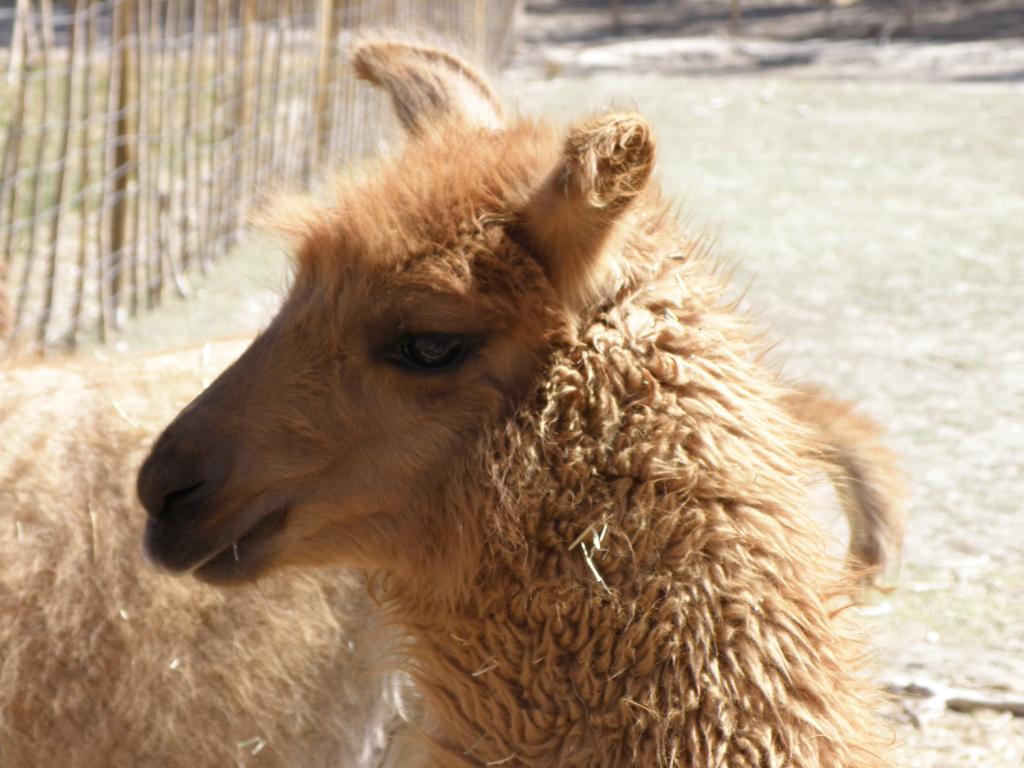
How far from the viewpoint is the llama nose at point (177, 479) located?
2035mm

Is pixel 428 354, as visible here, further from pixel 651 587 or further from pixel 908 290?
pixel 908 290

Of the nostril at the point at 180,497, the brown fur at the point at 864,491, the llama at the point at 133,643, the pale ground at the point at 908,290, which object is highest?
the nostril at the point at 180,497

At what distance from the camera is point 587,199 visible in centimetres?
191

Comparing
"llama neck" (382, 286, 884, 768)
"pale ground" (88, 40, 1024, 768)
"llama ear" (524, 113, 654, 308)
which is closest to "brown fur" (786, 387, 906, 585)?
"pale ground" (88, 40, 1024, 768)

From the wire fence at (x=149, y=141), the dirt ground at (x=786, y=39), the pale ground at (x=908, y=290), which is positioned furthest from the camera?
the dirt ground at (x=786, y=39)

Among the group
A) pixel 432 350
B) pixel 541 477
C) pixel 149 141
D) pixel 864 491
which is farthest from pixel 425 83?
pixel 149 141

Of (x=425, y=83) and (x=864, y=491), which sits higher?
(x=425, y=83)

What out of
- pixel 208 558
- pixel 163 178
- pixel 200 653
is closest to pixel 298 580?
pixel 200 653

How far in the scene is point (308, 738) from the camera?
8.61 ft

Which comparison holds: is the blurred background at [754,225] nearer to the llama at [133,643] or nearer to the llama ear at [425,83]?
the llama ear at [425,83]

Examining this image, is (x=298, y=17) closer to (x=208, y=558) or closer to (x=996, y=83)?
(x=208, y=558)

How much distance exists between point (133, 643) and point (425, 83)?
4.06 feet

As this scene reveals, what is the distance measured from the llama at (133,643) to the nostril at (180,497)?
21.2 inches

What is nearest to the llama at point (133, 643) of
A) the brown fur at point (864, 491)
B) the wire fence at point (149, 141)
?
the brown fur at point (864, 491)
